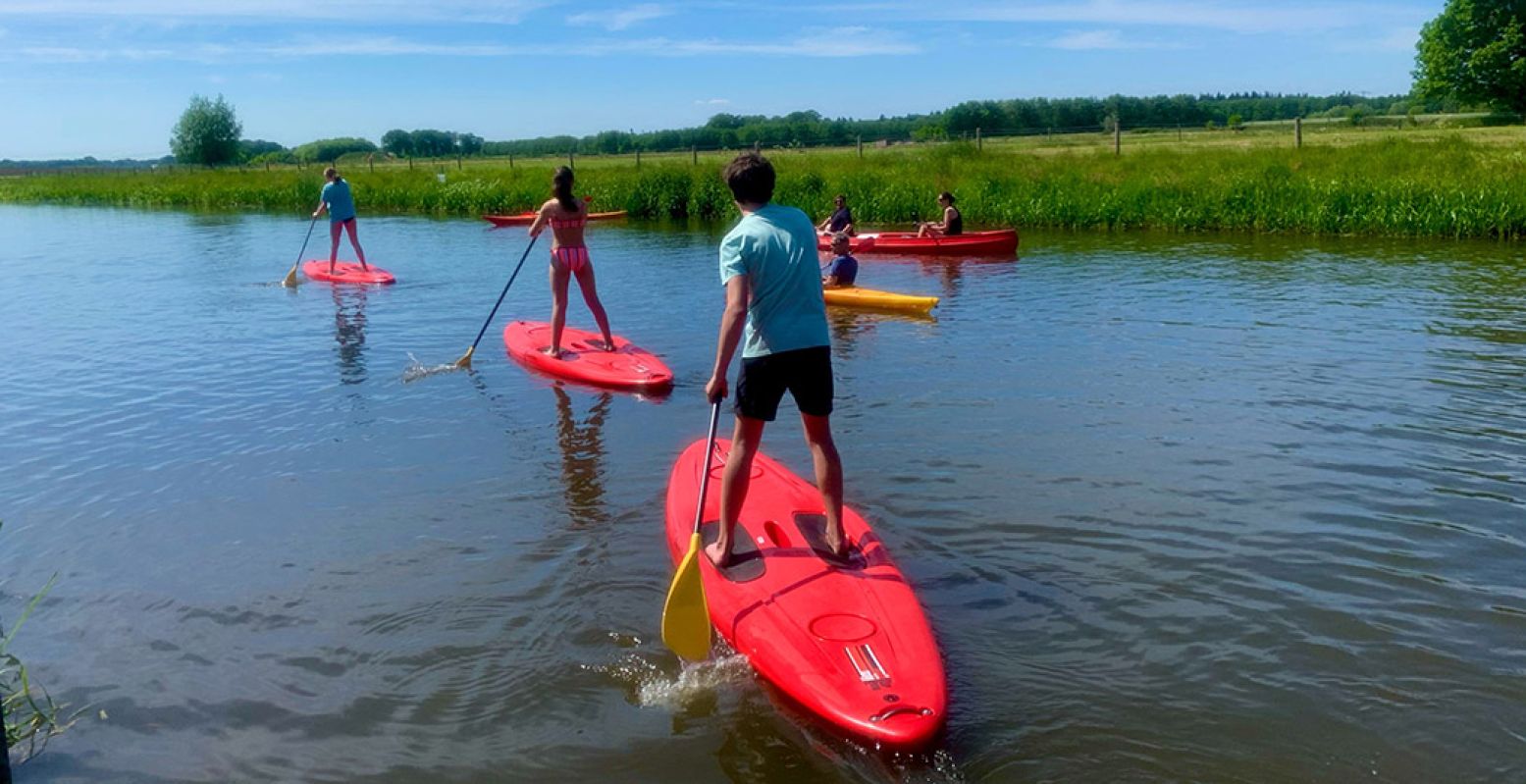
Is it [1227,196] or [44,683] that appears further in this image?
[1227,196]

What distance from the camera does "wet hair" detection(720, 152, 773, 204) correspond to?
525 cm

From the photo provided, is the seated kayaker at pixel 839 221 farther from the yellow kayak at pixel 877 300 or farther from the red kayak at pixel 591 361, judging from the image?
the red kayak at pixel 591 361

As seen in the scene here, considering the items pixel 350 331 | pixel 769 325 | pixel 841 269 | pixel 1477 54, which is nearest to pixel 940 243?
pixel 841 269

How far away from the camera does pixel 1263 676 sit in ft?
16.3

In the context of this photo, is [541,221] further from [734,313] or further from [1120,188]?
[1120,188]

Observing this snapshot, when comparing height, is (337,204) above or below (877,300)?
above

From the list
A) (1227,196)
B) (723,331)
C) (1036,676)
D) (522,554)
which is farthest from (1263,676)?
(1227,196)

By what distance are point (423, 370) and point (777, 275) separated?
739cm

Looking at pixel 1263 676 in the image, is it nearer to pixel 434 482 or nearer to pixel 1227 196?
pixel 434 482

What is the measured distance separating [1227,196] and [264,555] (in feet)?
72.8

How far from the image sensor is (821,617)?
4.94 metres

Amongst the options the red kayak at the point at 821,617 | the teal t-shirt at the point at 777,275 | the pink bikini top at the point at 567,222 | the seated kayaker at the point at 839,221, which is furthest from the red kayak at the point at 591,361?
the seated kayaker at the point at 839,221

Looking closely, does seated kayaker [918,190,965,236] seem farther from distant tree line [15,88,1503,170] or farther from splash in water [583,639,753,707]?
distant tree line [15,88,1503,170]

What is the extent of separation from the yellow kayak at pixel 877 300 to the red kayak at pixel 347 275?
7680 mm
